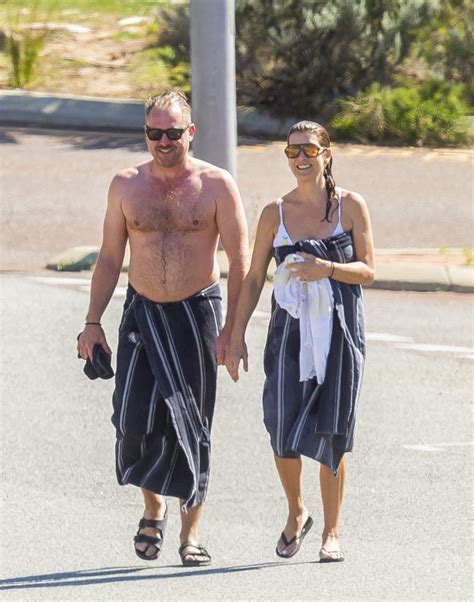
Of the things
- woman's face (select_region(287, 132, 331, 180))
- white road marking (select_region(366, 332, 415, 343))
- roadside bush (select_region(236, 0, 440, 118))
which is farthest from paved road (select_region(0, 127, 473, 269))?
woman's face (select_region(287, 132, 331, 180))

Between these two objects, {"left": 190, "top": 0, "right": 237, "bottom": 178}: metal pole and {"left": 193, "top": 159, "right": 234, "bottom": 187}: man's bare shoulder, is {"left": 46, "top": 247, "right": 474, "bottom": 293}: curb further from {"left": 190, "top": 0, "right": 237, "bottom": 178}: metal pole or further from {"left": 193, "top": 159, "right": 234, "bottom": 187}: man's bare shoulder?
{"left": 193, "top": 159, "right": 234, "bottom": 187}: man's bare shoulder

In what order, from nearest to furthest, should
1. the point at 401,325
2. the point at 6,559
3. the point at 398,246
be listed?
the point at 6,559 → the point at 401,325 → the point at 398,246

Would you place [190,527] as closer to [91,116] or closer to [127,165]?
[127,165]

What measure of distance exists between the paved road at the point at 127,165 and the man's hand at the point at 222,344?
6541 mm

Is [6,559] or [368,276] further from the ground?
[368,276]

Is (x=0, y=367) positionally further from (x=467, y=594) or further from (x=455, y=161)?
(x=455, y=161)

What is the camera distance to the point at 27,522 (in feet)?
23.0

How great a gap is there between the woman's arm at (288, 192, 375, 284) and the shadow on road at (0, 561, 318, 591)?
1369mm

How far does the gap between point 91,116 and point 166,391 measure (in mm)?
12381

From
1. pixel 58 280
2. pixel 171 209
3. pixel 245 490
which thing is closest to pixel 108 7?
pixel 58 280

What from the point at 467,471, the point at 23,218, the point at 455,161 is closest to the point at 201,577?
the point at 467,471

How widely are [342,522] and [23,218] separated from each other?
26.2 ft

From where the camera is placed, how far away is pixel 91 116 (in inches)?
721

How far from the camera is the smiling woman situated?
618 centimetres
